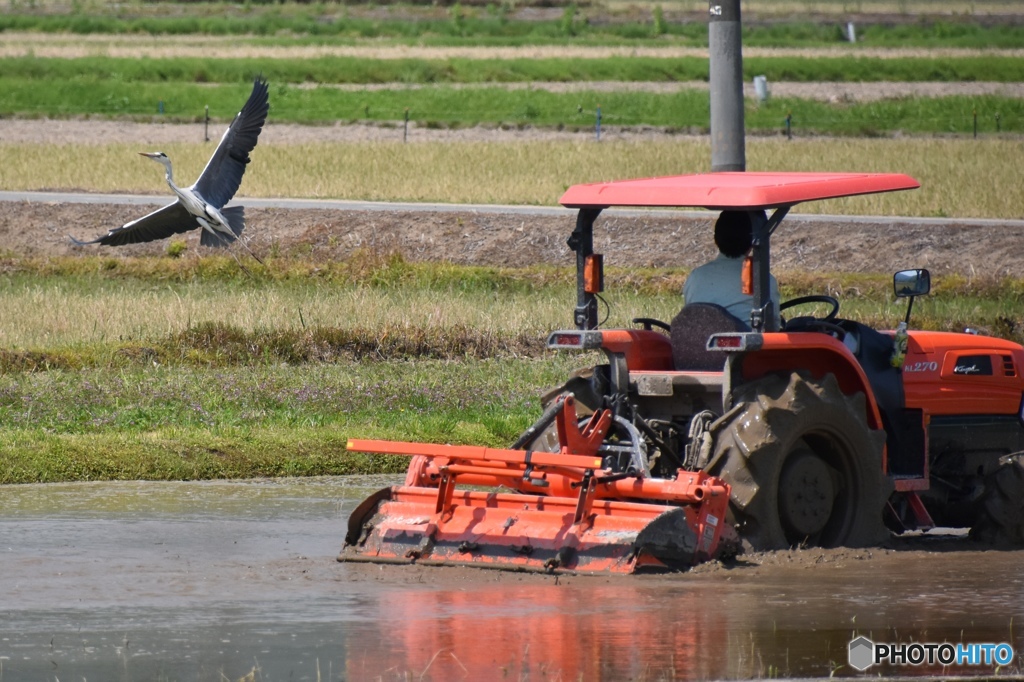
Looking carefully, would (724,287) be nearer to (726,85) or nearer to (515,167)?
(726,85)

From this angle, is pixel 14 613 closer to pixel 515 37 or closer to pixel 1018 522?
pixel 1018 522

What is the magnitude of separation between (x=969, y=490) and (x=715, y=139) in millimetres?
3842

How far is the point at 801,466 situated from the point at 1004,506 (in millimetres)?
1478

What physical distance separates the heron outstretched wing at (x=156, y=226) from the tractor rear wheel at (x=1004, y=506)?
333 inches

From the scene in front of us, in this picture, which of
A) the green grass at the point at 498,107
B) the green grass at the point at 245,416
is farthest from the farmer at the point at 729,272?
the green grass at the point at 498,107

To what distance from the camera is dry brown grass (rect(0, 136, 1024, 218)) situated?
29.2 metres

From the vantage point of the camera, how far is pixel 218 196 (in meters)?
16.3

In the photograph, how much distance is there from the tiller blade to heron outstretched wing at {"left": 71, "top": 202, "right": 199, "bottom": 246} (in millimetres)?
7041

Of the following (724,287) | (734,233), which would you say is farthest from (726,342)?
(734,233)

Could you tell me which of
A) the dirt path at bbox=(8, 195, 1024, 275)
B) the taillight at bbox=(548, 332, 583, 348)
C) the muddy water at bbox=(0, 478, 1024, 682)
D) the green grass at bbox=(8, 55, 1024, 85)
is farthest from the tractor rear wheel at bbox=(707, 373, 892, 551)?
the green grass at bbox=(8, 55, 1024, 85)

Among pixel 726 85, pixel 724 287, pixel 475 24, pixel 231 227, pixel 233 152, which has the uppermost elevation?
pixel 475 24

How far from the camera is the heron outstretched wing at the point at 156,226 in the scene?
49.8 feet

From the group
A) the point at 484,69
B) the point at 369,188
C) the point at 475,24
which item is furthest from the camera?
the point at 475,24

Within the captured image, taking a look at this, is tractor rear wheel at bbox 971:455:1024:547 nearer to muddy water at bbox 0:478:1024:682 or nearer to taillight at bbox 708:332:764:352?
muddy water at bbox 0:478:1024:682
